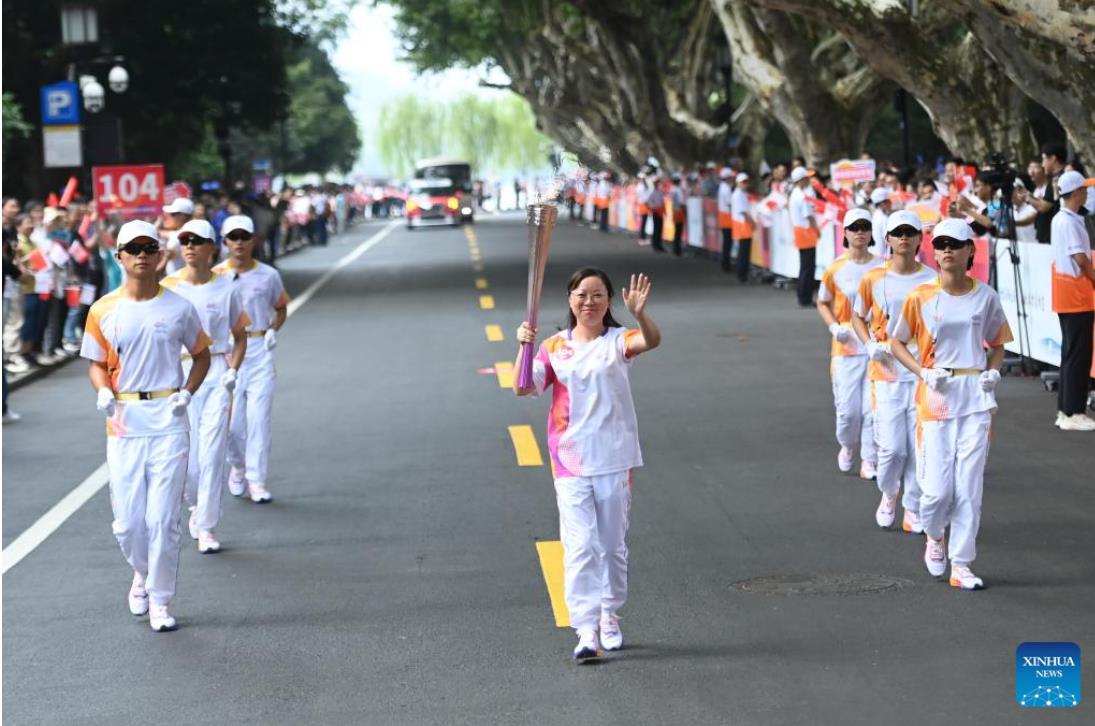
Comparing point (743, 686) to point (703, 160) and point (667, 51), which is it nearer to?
point (703, 160)

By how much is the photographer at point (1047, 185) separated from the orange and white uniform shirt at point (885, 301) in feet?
22.9

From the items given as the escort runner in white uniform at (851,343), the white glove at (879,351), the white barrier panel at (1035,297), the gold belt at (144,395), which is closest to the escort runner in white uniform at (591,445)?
the gold belt at (144,395)

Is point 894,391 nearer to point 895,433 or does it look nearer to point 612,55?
point 895,433

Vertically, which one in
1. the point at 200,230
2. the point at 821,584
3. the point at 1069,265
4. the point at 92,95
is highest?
the point at 92,95

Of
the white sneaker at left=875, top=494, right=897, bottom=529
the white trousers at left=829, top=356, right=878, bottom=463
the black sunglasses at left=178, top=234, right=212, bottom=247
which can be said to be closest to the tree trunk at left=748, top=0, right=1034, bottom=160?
the white trousers at left=829, top=356, right=878, bottom=463

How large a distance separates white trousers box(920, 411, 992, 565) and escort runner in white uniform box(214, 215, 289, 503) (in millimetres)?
4823

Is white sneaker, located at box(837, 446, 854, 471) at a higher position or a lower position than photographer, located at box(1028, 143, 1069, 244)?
lower

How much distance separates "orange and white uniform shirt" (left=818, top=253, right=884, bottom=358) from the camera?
1290cm

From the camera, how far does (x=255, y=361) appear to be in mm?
12914

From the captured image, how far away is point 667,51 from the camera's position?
173 ft

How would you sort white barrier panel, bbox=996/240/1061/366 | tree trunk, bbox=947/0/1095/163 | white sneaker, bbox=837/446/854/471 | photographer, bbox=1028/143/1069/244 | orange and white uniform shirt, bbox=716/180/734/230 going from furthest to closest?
orange and white uniform shirt, bbox=716/180/734/230, tree trunk, bbox=947/0/1095/163, photographer, bbox=1028/143/1069/244, white barrier panel, bbox=996/240/1061/366, white sneaker, bbox=837/446/854/471

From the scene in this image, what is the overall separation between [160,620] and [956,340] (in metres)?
4.23

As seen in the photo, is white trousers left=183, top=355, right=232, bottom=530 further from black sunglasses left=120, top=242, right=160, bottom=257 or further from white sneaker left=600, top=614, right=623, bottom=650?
white sneaker left=600, top=614, right=623, bottom=650

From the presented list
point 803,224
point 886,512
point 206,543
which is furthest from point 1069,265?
point 803,224
